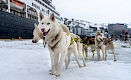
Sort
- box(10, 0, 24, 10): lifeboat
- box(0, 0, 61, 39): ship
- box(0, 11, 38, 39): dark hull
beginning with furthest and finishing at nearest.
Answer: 1. box(10, 0, 24, 10): lifeboat
2. box(0, 0, 61, 39): ship
3. box(0, 11, 38, 39): dark hull

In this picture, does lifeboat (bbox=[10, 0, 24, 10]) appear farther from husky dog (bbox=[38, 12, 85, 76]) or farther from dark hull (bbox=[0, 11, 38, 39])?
husky dog (bbox=[38, 12, 85, 76])

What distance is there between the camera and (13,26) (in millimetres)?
21531

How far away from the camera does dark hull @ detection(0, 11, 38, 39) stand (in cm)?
1973

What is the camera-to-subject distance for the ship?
20.0m

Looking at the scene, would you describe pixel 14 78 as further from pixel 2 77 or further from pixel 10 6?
pixel 10 6

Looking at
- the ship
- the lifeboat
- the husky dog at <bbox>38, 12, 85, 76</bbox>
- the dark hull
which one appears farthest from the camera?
the lifeboat

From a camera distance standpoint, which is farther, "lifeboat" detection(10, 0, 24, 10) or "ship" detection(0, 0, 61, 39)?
"lifeboat" detection(10, 0, 24, 10)

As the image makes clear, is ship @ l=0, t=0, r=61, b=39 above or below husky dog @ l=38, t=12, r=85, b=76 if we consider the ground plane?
above

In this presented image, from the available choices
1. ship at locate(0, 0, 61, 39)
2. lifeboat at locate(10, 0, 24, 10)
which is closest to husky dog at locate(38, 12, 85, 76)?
ship at locate(0, 0, 61, 39)

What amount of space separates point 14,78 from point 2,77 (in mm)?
259

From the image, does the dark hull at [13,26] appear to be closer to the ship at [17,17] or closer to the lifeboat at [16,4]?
the ship at [17,17]

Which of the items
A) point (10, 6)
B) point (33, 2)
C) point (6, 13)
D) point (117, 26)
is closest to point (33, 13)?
point (33, 2)

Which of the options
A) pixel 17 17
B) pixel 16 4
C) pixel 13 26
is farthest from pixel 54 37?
pixel 16 4

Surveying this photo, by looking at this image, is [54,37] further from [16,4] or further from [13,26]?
A: [16,4]
